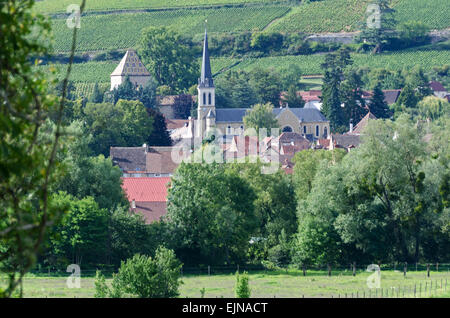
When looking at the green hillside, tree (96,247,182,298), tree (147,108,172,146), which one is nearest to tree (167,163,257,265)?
tree (96,247,182,298)

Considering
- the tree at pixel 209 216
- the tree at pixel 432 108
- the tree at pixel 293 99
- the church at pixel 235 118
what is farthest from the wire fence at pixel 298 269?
the tree at pixel 293 99

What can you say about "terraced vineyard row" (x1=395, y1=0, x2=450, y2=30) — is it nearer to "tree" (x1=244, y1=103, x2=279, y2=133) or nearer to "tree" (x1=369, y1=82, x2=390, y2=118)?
"tree" (x1=369, y1=82, x2=390, y2=118)

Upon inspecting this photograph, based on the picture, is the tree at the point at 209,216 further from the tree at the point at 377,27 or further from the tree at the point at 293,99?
the tree at the point at 377,27

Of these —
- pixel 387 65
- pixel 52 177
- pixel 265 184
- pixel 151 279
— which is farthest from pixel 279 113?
pixel 52 177

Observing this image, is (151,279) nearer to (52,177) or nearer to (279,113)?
(52,177)

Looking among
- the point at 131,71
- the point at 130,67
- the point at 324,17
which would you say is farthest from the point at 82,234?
the point at 324,17
